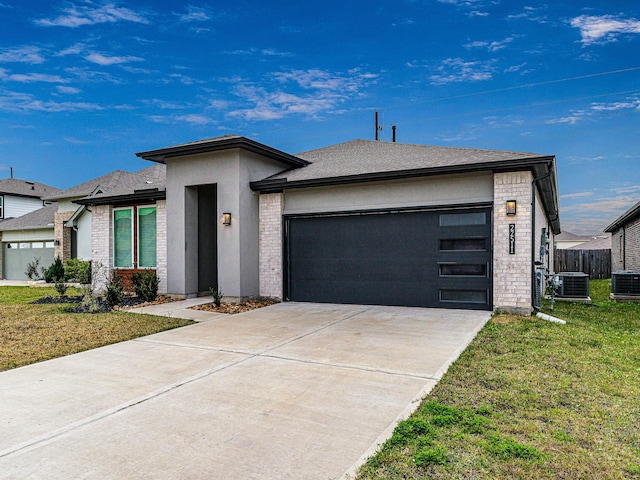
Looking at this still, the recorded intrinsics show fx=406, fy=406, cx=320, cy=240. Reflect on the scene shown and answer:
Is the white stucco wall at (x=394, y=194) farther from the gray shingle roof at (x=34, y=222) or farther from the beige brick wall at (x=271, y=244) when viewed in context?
the gray shingle roof at (x=34, y=222)

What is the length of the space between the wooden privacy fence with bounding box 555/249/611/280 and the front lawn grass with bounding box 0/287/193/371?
2121 cm

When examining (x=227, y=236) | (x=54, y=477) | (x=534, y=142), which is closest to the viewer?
(x=54, y=477)

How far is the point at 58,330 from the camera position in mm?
6895

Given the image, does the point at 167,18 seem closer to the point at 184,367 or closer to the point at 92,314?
the point at 92,314

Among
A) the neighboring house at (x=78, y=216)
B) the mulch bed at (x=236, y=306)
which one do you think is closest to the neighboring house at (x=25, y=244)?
the neighboring house at (x=78, y=216)

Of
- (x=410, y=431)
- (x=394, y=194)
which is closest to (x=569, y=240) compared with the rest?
(x=394, y=194)

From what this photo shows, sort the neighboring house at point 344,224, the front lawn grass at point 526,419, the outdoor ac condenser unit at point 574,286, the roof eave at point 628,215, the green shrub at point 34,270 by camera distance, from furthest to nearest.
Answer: the green shrub at point 34,270
the roof eave at point 628,215
the outdoor ac condenser unit at point 574,286
the neighboring house at point 344,224
the front lawn grass at point 526,419

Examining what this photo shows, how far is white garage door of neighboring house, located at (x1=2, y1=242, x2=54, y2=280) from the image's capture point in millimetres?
20047

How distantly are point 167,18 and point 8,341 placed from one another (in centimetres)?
1123

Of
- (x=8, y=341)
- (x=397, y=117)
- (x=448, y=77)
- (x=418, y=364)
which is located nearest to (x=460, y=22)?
(x=448, y=77)

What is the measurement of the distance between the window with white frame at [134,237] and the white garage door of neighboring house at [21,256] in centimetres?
1022

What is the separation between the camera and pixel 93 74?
669 inches

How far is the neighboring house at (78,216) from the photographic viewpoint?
17.8m

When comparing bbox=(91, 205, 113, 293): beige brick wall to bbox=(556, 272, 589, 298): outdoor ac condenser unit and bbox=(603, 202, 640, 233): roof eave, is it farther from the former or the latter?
bbox=(603, 202, 640, 233): roof eave
